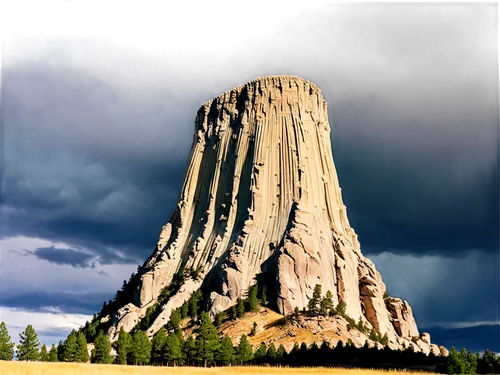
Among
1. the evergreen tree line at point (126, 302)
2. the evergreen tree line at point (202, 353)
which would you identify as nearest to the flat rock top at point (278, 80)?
the evergreen tree line at point (126, 302)

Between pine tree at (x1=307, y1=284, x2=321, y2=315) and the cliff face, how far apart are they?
13.1ft

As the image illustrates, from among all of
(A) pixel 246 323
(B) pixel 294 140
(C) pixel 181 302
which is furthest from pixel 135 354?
(B) pixel 294 140

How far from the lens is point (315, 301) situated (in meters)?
79.2

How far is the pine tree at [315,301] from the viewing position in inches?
3075

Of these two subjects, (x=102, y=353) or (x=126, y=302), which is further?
(x=126, y=302)

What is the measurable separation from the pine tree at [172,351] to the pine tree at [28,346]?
1430 centimetres

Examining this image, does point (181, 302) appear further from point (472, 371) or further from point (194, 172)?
point (472, 371)

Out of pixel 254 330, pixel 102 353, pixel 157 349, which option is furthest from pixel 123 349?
pixel 254 330

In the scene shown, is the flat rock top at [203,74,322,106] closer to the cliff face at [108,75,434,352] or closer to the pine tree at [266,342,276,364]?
the cliff face at [108,75,434,352]

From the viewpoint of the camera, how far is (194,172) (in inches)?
4449

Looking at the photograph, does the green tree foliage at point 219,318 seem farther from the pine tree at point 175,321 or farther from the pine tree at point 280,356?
the pine tree at point 280,356

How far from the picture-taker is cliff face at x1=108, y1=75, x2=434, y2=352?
8969cm

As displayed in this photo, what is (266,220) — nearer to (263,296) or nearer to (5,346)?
(263,296)

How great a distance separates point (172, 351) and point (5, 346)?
18640 millimetres
